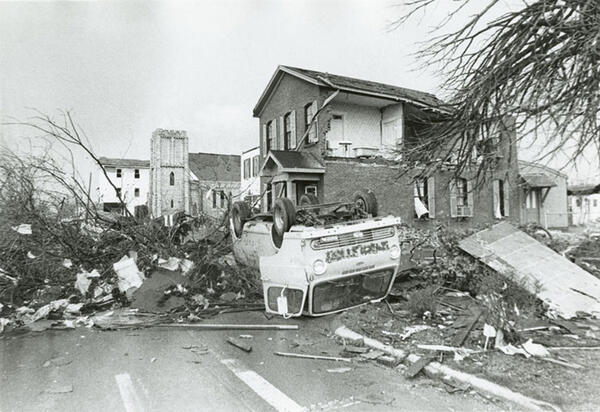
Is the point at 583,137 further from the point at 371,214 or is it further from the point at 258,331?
the point at 258,331

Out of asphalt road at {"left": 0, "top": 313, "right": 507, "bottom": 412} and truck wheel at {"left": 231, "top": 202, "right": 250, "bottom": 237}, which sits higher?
truck wheel at {"left": 231, "top": 202, "right": 250, "bottom": 237}

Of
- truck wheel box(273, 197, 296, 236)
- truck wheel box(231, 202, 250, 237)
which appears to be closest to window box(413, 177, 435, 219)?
truck wheel box(231, 202, 250, 237)

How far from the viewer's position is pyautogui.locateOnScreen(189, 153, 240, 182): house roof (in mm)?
47844

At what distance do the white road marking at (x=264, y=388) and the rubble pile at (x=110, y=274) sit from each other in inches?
100

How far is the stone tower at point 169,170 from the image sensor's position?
42.2m

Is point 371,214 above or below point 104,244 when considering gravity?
above

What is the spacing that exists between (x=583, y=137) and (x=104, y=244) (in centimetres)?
933

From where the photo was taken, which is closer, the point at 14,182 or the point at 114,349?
the point at 114,349

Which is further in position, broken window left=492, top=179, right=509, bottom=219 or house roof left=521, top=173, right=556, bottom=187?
house roof left=521, top=173, right=556, bottom=187

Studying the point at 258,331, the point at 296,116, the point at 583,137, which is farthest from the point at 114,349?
the point at 296,116

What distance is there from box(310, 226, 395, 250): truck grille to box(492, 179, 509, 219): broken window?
19310 mm

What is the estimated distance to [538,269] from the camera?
7.33 metres

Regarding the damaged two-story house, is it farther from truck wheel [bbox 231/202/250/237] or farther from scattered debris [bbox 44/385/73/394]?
scattered debris [bbox 44/385/73/394]

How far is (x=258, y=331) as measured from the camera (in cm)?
640
